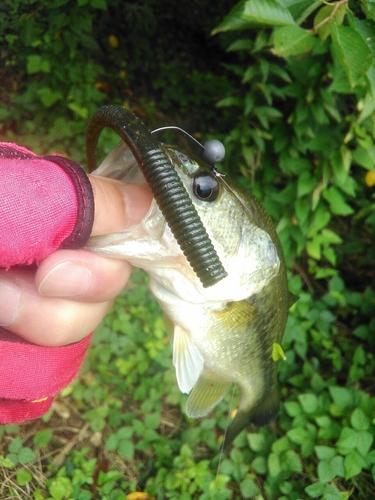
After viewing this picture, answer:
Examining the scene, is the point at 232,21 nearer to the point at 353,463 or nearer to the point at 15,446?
the point at 353,463

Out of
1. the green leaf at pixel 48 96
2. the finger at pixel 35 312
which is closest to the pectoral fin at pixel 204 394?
the finger at pixel 35 312

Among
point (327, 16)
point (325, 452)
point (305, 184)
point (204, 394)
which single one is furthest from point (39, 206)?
point (325, 452)

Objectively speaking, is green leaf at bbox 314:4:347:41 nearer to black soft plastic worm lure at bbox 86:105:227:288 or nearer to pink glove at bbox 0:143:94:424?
black soft plastic worm lure at bbox 86:105:227:288

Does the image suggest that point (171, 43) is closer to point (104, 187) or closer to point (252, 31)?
point (252, 31)

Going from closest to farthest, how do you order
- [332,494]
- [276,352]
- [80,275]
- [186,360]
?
[80,275]
[186,360]
[276,352]
[332,494]

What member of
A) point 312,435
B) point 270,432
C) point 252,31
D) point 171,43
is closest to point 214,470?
point 270,432

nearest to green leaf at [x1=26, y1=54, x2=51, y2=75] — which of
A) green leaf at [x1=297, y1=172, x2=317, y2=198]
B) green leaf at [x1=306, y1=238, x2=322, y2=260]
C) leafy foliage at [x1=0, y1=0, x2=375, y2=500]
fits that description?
leafy foliage at [x1=0, y1=0, x2=375, y2=500]
